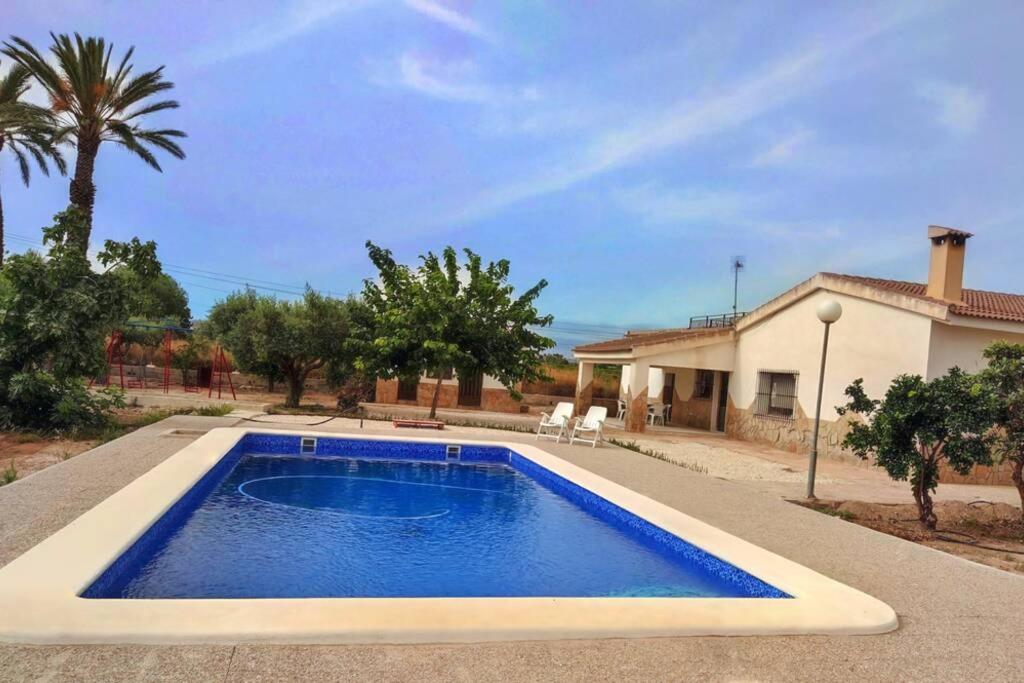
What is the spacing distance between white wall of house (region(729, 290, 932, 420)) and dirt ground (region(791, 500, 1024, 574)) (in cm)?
579

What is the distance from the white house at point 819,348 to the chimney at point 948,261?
0.02 metres

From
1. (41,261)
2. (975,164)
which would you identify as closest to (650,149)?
(975,164)

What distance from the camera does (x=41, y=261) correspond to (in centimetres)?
1198

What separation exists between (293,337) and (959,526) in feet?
57.2

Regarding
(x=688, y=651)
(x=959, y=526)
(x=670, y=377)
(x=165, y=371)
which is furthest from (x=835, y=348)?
(x=165, y=371)

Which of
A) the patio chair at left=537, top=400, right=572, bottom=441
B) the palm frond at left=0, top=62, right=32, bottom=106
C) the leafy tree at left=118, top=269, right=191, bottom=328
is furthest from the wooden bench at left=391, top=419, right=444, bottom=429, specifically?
the palm frond at left=0, top=62, right=32, bottom=106

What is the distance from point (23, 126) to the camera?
20.3m

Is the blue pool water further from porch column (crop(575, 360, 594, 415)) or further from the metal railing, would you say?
the metal railing

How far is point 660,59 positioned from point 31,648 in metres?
16.8

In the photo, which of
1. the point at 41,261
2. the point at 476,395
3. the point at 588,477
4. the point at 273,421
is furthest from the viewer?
the point at 476,395

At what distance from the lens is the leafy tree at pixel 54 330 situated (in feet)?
38.5

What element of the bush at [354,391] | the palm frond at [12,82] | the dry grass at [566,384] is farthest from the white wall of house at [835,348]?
the palm frond at [12,82]

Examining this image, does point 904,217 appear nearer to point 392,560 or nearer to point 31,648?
point 392,560

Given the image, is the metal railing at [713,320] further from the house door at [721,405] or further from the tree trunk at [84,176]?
the tree trunk at [84,176]
